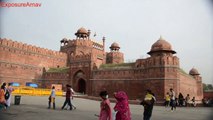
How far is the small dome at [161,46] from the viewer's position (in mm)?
22678

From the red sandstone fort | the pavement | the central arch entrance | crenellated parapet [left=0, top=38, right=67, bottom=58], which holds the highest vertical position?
crenellated parapet [left=0, top=38, right=67, bottom=58]

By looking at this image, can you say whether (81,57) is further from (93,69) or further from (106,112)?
(106,112)

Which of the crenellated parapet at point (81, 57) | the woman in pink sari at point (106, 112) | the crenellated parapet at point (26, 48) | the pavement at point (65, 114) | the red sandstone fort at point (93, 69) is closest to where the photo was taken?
the woman in pink sari at point (106, 112)

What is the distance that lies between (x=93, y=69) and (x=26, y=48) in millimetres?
11664

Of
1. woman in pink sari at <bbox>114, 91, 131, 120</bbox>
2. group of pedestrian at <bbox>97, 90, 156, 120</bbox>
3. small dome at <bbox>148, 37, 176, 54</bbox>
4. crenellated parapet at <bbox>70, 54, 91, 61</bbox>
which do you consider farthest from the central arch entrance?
woman in pink sari at <bbox>114, 91, 131, 120</bbox>

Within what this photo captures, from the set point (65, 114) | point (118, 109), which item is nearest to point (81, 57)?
point (65, 114)

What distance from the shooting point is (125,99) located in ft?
15.9

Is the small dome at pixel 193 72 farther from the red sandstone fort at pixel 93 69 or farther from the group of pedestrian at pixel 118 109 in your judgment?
the group of pedestrian at pixel 118 109

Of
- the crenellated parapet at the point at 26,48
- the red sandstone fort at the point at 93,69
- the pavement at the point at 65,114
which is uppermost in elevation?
the crenellated parapet at the point at 26,48

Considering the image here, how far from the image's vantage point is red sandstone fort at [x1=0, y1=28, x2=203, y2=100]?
2050cm

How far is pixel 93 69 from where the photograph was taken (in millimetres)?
27062

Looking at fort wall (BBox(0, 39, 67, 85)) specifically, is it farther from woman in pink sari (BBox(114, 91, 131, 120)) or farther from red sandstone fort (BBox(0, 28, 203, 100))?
woman in pink sari (BBox(114, 91, 131, 120))

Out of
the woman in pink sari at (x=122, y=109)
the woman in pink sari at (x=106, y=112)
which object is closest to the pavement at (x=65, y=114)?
the woman in pink sari at (x=106, y=112)

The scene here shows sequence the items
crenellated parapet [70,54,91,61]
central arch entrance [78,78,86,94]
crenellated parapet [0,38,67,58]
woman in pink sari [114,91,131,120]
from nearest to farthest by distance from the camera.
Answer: woman in pink sari [114,91,131,120] → crenellated parapet [70,54,91,61] → central arch entrance [78,78,86,94] → crenellated parapet [0,38,67,58]
